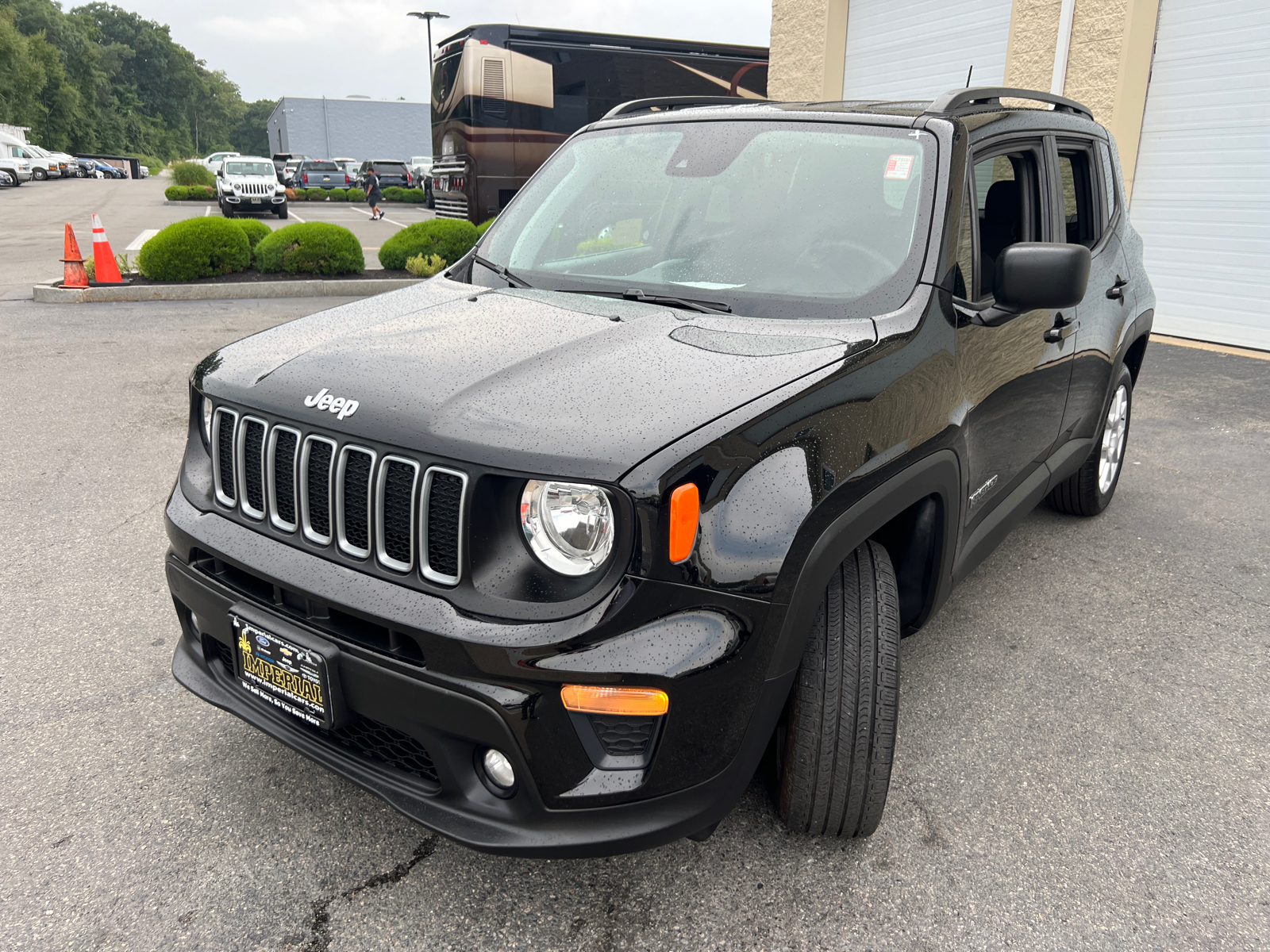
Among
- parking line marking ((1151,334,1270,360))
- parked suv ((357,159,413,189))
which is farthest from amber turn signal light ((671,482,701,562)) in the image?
parked suv ((357,159,413,189))

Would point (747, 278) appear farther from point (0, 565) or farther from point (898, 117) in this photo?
point (0, 565)

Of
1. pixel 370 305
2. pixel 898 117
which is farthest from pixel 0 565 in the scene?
pixel 898 117

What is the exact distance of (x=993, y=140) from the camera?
289 cm

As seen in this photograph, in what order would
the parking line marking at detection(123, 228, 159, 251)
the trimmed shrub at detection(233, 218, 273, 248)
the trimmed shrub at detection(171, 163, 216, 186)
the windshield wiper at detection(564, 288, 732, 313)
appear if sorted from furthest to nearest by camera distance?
the trimmed shrub at detection(171, 163, 216, 186) < the parking line marking at detection(123, 228, 159, 251) < the trimmed shrub at detection(233, 218, 273, 248) < the windshield wiper at detection(564, 288, 732, 313)

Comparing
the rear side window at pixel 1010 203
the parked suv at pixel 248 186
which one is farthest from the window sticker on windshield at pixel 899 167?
the parked suv at pixel 248 186

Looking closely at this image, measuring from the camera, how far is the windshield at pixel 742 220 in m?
2.54

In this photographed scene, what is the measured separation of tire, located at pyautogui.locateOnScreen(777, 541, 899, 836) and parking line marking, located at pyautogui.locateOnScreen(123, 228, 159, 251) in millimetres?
16364

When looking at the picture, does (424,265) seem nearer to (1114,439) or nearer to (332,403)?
(1114,439)

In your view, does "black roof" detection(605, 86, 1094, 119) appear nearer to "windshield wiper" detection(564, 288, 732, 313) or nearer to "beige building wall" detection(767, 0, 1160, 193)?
"windshield wiper" detection(564, 288, 732, 313)

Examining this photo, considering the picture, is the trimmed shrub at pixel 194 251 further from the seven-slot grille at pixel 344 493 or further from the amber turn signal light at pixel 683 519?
the amber turn signal light at pixel 683 519

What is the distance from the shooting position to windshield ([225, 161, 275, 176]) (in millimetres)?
26719

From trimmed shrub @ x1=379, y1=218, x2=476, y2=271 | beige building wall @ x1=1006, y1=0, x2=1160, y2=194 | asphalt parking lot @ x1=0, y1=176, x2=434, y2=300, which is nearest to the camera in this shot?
beige building wall @ x1=1006, y1=0, x2=1160, y2=194

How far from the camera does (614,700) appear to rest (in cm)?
172

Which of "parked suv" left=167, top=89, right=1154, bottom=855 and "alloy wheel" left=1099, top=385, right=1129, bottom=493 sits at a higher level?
"parked suv" left=167, top=89, right=1154, bottom=855
